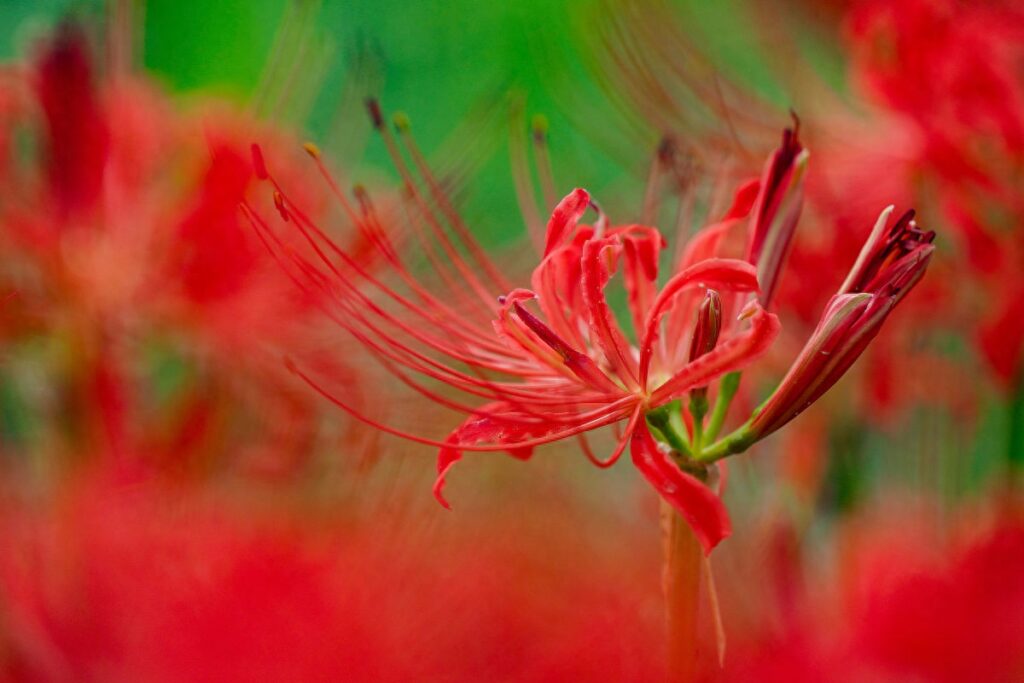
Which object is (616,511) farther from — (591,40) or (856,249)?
(591,40)

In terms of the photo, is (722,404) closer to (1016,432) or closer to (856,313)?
(856,313)

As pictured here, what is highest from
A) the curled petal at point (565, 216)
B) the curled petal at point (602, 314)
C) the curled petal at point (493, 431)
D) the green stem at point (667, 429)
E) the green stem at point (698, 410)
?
the curled petal at point (565, 216)

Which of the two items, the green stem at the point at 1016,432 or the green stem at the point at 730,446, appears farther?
the green stem at the point at 1016,432

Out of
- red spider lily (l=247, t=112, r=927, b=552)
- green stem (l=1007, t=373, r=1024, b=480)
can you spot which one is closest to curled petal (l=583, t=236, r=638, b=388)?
red spider lily (l=247, t=112, r=927, b=552)

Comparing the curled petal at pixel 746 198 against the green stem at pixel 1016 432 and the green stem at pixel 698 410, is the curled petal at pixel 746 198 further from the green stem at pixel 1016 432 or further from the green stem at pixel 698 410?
the green stem at pixel 1016 432

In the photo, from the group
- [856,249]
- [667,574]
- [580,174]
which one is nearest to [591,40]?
[580,174]

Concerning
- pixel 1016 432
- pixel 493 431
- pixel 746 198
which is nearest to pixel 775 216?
pixel 746 198

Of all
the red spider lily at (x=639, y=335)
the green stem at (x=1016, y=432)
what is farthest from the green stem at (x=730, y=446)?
the green stem at (x=1016, y=432)
